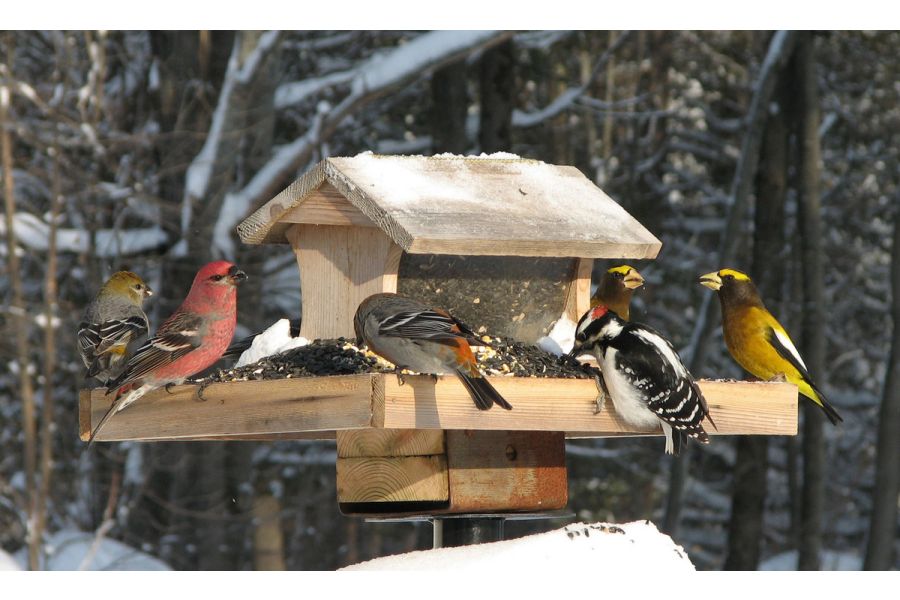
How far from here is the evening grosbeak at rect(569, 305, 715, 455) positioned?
4.24 m

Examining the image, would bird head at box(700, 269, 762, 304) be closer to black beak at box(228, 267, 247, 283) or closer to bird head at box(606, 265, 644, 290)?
bird head at box(606, 265, 644, 290)

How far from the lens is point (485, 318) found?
4883mm

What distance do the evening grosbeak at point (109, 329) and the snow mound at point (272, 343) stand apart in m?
0.72

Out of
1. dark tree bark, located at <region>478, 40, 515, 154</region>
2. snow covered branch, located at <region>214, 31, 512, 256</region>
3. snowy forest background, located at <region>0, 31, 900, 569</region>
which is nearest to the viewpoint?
snow covered branch, located at <region>214, 31, 512, 256</region>

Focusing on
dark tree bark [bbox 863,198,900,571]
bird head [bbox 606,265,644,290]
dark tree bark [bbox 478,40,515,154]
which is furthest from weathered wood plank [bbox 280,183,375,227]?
dark tree bark [bbox 863,198,900,571]

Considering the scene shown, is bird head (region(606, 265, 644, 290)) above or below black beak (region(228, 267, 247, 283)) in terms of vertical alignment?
below

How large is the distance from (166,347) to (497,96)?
30.1ft

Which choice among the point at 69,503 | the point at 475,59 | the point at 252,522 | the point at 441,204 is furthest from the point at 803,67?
the point at 441,204

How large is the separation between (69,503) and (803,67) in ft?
32.7

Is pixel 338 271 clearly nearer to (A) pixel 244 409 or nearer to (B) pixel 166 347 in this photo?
(B) pixel 166 347

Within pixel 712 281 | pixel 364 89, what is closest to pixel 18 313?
pixel 364 89

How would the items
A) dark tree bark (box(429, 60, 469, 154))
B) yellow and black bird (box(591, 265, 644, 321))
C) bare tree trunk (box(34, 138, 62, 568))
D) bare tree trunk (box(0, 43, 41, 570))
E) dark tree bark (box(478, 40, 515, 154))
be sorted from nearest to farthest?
yellow and black bird (box(591, 265, 644, 321)), bare tree trunk (box(0, 43, 41, 570)), bare tree trunk (box(34, 138, 62, 568)), dark tree bark (box(429, 60, 469, 154)), dark tree bark (box(478, 40, 515, 154))

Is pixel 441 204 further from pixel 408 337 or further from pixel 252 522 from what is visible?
pixel 252 522

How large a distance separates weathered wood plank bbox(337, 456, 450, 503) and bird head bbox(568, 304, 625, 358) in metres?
0.68
